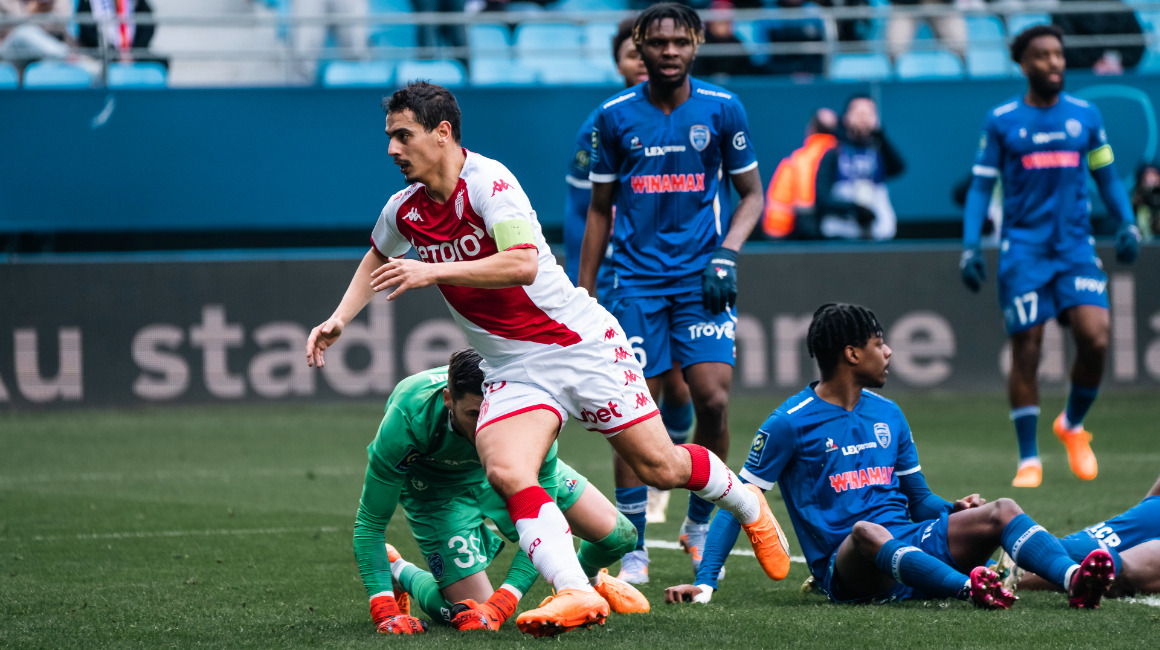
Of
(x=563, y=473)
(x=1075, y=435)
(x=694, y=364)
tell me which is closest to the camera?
(x=563, y=473)

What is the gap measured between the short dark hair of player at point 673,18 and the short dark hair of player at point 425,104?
66.9 inches

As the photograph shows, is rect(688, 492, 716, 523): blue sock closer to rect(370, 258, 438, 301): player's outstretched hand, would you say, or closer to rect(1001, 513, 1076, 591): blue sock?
rect(1001, 513, 1076, 591): blue sock

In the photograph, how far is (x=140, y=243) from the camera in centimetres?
1400

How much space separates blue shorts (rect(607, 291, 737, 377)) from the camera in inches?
235

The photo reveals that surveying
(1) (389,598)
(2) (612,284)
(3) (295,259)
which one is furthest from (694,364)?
(3) (295,259)

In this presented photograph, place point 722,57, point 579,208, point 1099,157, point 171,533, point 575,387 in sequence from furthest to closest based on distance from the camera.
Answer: point 722,57 → point 1099,157 → point 579,208 → point 171,533 → point 575,387

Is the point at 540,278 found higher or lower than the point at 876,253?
higher

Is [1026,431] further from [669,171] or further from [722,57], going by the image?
[722,57]

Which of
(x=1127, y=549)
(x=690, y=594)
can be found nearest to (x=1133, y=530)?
(x=1127, y=549)

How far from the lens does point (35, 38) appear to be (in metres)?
13.6

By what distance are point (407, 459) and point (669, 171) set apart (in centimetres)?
201

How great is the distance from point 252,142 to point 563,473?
9422 millimetres

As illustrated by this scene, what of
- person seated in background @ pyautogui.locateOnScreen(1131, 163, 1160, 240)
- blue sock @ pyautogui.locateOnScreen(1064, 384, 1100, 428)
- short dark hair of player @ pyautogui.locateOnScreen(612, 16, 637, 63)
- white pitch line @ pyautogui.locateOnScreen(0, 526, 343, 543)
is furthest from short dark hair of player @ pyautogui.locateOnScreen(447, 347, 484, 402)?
person seated in background @ pyautogui.locateOnScreen(1131, 163, 1160, 240)

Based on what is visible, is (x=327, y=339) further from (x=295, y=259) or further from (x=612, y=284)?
(x=295, y=259)
